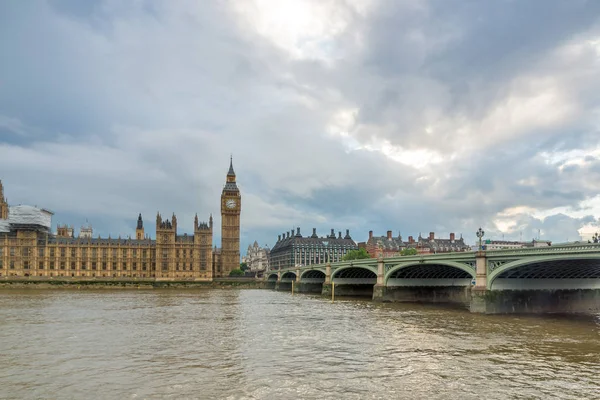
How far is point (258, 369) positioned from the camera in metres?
23.9

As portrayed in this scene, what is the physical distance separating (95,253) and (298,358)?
129 m

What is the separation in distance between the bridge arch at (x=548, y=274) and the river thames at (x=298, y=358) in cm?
494

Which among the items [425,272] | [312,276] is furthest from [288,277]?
[425,272]

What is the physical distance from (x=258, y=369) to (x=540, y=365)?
14.0 m

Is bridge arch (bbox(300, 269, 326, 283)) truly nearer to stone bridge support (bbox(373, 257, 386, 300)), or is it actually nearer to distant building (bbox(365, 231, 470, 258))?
stone bridge support (bbox(373, 257, 386, 300))

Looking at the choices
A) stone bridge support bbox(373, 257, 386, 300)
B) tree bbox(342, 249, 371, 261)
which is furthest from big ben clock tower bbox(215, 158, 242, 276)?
stone bridge support bbox(373, 257, 386, 300)

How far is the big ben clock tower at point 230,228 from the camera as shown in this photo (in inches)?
6594

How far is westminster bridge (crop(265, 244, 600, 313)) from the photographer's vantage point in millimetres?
43906

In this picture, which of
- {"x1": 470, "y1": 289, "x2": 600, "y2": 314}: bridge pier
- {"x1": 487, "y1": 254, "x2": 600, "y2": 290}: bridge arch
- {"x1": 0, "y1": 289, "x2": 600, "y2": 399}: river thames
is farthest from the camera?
{"x1": 470, "y1": 289, "x2": 600, "y2": 314}: bridge pier

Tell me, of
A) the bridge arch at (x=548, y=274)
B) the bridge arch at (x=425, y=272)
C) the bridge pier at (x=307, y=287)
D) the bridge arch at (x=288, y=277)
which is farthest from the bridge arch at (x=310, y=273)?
the bridge arch at (x=548, y=274)

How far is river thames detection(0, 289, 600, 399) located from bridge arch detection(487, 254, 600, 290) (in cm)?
494

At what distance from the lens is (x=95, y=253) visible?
5586 inches

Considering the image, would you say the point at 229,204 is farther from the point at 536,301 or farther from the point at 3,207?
the point at 536,301

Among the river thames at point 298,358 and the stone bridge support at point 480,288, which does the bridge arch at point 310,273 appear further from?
the river thames at point 298,358
